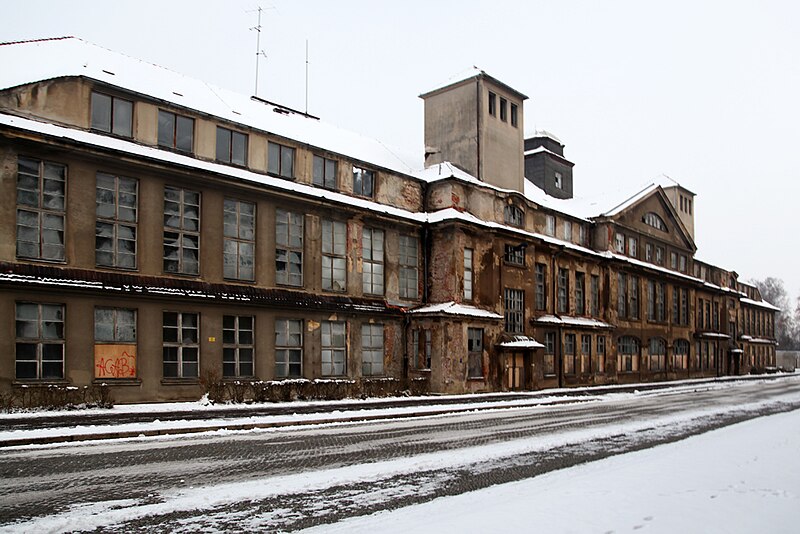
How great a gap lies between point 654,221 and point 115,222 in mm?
44116

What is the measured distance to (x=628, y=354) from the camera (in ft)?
165

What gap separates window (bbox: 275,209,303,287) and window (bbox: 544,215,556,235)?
1856 cm

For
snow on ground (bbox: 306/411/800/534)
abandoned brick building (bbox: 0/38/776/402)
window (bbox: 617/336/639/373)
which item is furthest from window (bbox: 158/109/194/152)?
window (bbox: 617/336/639/373)

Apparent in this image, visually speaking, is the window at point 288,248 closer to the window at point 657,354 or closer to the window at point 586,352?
the window at point 586,352

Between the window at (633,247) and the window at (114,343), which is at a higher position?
the window at (633,247)

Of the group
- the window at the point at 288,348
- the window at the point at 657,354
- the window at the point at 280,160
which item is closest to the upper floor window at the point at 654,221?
the window at the point at 657,354

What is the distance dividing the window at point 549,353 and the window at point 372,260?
12.6 metres

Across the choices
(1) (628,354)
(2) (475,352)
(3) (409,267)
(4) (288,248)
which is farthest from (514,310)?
(1) (628,354)

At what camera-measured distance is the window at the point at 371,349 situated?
30.5 m

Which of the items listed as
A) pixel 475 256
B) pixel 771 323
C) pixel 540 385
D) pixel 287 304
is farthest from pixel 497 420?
pixel 771 323

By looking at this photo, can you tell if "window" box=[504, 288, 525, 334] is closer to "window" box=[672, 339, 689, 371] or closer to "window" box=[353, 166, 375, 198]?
"window" box=[353, 166, 375, 198]

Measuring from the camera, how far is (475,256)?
3453 centimetres

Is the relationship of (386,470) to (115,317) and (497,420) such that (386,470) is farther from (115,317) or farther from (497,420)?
(115,317)

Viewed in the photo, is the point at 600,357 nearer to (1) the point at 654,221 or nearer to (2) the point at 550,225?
(2) the point at 550,225
